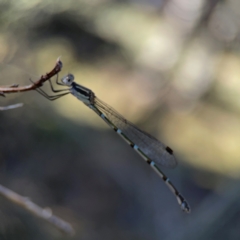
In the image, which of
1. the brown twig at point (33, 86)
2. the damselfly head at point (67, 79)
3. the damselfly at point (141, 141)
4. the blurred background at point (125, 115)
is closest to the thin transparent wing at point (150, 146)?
the damselfly at point (141, 141)

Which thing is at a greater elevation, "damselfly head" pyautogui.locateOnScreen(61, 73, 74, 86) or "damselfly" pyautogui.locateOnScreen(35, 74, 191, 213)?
"damselfly head" pyautogui.locateOnScreen(61, 73, 74, 86)

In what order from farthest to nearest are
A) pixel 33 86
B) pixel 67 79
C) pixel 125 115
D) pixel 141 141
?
1. pixel 125 115
2. pixel 141 141
3. pixel 67 79
4. pixel 33 86

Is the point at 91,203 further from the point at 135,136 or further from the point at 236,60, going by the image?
the point at 236,60

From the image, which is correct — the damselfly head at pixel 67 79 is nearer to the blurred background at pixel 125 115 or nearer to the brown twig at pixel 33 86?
the brown twig at pixel 33 86

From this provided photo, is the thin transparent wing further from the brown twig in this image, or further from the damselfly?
the brown twig

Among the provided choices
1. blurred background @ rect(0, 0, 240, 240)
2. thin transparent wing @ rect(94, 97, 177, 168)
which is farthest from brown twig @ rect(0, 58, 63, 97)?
blurred background @ rect(0, 0, 240, 240)

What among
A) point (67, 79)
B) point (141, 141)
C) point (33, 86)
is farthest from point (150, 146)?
point (33, 86)

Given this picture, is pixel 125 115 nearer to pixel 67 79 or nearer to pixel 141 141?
pixel 141 141

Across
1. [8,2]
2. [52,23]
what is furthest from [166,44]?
[8,2]

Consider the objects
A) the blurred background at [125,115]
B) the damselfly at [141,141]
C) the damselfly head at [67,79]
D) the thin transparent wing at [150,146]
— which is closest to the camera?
the damselfly head at [67,79]
